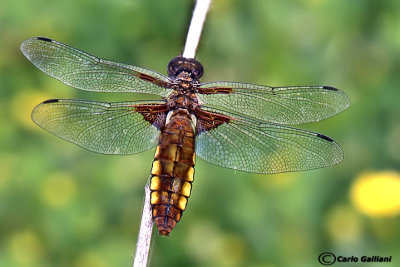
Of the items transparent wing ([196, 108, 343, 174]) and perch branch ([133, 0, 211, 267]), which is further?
transparent wing ([196, 108, 343, 174])

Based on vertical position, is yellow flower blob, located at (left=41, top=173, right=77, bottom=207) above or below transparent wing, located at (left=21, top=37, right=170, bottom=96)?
below

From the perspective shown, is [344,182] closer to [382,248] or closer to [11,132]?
[382,248]

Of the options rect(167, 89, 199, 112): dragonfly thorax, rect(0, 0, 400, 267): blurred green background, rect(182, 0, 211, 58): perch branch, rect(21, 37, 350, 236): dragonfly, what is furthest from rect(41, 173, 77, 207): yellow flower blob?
rect(182, 0, 211, 58): perch branch

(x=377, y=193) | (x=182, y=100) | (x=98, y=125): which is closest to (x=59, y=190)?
(x=98, y=125)

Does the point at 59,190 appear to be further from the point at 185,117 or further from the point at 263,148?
the point at 263,148

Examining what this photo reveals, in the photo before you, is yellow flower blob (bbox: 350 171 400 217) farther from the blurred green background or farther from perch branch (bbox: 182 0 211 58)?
perch branch (bbox: 182 0 211 58)
